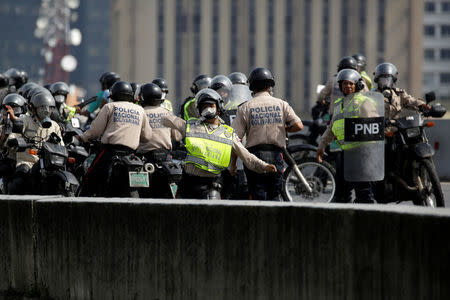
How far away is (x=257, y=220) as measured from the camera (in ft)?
16.5

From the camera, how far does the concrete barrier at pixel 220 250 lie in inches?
176

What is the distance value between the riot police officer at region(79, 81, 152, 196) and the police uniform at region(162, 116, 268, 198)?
1195mm

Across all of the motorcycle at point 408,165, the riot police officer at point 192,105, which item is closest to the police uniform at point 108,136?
the riot police officer at point 192,105

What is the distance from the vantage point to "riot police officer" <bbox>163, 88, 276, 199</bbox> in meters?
8.02

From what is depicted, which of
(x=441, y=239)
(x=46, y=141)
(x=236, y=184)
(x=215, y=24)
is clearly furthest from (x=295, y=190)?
(x=215, y=24)

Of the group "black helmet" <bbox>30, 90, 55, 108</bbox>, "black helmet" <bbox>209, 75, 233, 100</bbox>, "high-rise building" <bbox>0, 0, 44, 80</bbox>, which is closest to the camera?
"black helmet" <bbox>30, 90, 55, 108</bbox>

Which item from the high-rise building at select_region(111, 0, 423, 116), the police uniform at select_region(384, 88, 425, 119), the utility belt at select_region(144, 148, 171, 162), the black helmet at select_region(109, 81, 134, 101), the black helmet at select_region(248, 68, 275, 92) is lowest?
the utility belt at select_region(144, 148, 171, 162)

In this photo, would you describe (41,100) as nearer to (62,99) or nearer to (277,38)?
(62,99)

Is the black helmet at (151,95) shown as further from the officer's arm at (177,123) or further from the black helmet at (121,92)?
the officer's arm at (177,123)

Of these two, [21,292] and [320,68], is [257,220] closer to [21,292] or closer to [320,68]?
[21,292]

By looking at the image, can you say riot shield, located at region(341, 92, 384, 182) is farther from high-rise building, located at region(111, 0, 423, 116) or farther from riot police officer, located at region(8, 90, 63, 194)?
high-rise building, located at region(111, 0, 423, 116)

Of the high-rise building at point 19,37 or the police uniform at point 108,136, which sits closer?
the police uniform at point 108,136

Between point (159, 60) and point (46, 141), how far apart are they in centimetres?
11692

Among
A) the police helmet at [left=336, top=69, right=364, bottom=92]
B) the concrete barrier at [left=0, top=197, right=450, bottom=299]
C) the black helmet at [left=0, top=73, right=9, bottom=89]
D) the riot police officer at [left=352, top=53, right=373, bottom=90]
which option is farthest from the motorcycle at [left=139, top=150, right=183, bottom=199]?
the black helmet at [left=0, top=73, right=9, bottom=89]
